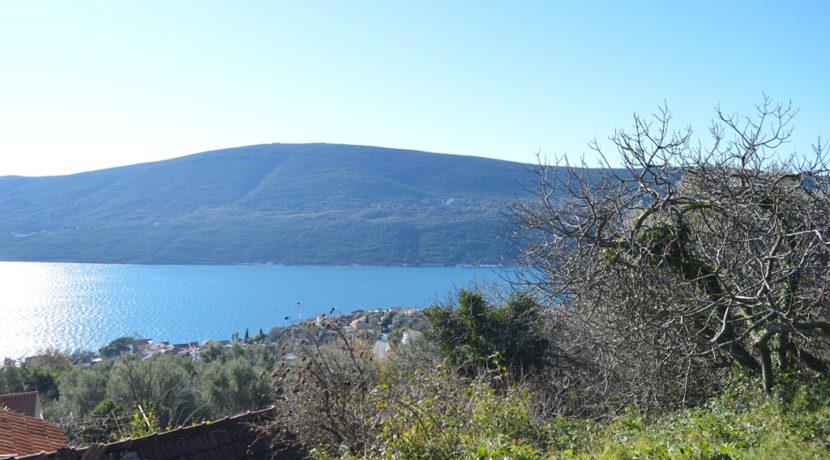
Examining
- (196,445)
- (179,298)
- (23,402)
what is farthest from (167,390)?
(179,298)

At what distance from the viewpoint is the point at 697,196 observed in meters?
7.15

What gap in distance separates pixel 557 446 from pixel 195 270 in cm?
9185

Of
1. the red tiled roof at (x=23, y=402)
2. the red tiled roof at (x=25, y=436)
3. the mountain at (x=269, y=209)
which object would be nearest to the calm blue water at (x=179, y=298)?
the mountain at (x=269, y=209)

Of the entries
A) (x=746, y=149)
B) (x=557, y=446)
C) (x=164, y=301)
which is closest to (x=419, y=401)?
(x=557, y=446)

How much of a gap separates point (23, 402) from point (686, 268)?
14687 millimetres

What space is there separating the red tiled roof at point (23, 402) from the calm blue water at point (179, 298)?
15.8 metres

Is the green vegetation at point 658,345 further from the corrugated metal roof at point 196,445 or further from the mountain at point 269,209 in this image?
the mountain at point 269,209

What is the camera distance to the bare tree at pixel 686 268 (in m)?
6.23

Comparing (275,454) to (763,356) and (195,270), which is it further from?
(195,270)

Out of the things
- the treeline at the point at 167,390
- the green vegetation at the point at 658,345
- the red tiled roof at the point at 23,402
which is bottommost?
the treeline at the point at 167,390

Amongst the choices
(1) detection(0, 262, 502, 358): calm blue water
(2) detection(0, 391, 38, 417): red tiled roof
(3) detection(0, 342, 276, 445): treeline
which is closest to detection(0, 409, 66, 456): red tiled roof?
(2) detection(0, 391, 38, 417): red tiled roof

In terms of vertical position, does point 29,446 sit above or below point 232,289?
above

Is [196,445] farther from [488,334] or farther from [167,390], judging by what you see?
[167,390]

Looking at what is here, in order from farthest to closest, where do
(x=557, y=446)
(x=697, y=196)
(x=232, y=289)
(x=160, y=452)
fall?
(x=232, y=289), (x=697, y=196), (x=160, y=452), (x=557, y=446)
